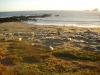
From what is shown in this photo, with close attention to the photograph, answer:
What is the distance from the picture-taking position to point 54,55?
79.1 feet

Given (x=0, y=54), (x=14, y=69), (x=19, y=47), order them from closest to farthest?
(x=14, y=69) → (x=0, y=54) → (x=19, y=47)

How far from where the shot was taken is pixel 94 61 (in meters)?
21.5

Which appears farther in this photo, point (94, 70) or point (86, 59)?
point (86, 59)

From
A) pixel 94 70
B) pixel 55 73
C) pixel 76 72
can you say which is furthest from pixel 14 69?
pixel 94 70

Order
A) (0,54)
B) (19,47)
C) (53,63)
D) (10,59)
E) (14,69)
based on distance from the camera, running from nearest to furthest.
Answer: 1. (14,69)
2. (53,63)
3. (10,59)
4. (0,54)
5. (19,47)

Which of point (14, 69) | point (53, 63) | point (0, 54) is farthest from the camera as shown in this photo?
point (0, 54)

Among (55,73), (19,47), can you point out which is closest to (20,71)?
(55,73)

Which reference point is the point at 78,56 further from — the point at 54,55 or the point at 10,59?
the point at 10,59

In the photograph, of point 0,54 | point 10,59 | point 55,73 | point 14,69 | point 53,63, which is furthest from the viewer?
point 0,54

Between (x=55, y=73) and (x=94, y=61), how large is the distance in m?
5.25

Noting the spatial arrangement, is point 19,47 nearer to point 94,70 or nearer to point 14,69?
point 14,69

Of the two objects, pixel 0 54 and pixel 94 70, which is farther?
pixel 0 54

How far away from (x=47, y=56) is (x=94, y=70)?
6.02m

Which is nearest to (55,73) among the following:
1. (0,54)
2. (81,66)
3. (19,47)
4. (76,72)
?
(76,72)
